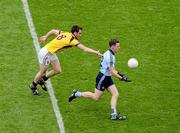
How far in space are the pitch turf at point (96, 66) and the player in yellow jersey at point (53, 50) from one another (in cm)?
53

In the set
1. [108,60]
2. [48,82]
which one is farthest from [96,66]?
[108,60]

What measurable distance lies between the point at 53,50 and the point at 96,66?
2.46m

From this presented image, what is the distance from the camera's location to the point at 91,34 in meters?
20.6

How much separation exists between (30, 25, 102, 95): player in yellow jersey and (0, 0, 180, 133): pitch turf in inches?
20.8

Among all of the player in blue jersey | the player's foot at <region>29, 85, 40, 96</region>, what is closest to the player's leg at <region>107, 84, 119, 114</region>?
the player in blue jersey

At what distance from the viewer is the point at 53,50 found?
55.7ft

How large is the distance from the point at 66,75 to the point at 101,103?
66.3 inches

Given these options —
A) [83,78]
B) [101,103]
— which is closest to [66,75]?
[83,78]

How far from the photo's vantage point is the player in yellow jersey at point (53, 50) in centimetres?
1666

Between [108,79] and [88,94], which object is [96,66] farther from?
[108,79]

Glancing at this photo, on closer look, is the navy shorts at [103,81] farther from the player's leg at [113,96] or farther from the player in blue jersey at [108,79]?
the player's leg at [113,96]

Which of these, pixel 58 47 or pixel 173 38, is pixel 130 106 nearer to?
pixel 58 47

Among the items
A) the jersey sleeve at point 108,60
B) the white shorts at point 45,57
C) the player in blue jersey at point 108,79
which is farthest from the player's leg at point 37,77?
the jersey sleeve at point 108,60

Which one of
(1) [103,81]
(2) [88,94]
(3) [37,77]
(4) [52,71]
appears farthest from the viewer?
(4) [52,71]
